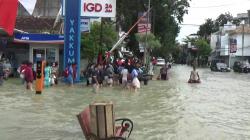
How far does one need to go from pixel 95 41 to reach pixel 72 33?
846 cm

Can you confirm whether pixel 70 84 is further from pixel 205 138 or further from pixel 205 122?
pixel 205 138

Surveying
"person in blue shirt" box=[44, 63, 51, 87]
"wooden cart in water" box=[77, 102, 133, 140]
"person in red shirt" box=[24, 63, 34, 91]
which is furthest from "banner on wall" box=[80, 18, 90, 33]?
"wooden cart in water" box=[77, 102, 133, 140]

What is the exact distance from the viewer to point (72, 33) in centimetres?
3400

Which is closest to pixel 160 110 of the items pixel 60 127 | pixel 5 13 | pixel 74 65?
pixel 60 127

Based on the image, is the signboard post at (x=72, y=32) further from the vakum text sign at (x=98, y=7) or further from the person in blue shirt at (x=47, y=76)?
the person in blue shirt at (x=47, y=76)

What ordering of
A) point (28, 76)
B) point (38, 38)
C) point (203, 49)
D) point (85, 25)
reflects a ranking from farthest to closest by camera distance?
point (203, 49) < point (38, 38) < point (85, 25) < point (28, 76)

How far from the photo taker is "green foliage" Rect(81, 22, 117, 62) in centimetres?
4100

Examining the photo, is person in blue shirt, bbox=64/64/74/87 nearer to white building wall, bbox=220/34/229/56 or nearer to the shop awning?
the shop awning

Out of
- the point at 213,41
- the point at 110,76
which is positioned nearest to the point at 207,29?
the point at 213,41

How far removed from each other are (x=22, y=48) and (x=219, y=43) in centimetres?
8983

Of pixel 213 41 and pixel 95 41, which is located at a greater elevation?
pixel 213 41

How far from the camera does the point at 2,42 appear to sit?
40375mm

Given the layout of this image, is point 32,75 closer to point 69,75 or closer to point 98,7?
point 69,75

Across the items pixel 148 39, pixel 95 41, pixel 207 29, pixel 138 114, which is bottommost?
pixel 138 114
